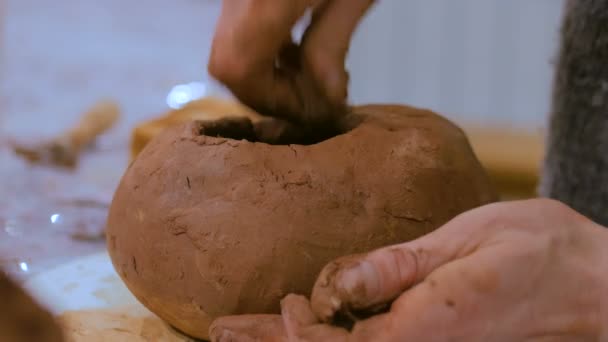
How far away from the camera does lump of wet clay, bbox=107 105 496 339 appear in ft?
1.96

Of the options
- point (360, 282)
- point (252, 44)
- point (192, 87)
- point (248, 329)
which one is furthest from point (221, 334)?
point (192, 87)

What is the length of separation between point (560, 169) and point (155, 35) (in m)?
1.95

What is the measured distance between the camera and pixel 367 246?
0.60m

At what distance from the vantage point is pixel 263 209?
2.00 feet

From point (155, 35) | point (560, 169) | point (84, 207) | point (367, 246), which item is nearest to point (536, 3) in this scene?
point (560, 169)

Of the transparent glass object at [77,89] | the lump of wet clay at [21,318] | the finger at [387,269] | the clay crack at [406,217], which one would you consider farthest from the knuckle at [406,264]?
the transparent glass object at [77,89]

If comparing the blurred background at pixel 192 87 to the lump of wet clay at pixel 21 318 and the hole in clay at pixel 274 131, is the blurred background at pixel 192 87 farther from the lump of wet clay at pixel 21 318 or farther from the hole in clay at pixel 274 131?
the lump of wet clay at pixel 21 318

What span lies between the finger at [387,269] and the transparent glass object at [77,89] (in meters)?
0.35

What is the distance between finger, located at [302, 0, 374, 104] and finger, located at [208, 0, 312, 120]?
3 centimetres

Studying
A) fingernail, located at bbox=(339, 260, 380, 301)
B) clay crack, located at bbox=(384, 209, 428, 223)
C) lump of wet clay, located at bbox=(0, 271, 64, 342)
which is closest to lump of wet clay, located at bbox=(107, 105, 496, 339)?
clay crack, located at bbox=(384, 209, 428, 223)

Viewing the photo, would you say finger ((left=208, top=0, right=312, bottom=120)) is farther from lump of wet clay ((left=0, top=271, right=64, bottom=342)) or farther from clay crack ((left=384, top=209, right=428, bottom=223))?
lump of wet clay ((left=0, top=271, right=64, bottom=342))

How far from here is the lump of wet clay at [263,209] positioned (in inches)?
23.5

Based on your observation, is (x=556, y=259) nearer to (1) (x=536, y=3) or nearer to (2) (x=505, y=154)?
(2) (x=505, y=154)

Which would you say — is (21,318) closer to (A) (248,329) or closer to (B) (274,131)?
(A) (248,329)
